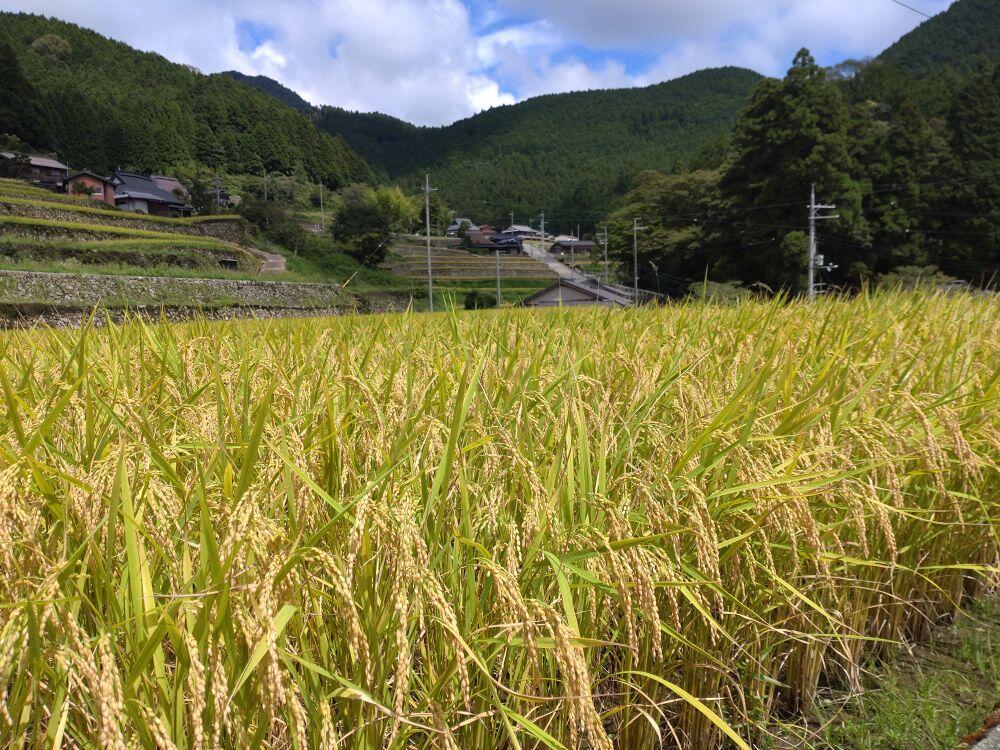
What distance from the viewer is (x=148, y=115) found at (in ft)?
211

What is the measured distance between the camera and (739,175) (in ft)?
121

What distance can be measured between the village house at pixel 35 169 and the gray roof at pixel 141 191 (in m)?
3.53

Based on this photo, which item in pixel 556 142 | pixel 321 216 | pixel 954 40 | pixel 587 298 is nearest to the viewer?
pixel 587 298

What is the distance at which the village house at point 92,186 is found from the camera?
42.4 m

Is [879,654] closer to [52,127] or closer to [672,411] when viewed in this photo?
[672,411]

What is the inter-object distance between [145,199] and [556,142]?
88.0 m

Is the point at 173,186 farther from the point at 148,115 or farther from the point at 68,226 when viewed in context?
the point at 68,226

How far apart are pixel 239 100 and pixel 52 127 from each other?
102ft

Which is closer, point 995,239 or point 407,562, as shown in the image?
point 407,562

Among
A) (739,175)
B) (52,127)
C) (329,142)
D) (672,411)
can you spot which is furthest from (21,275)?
(329,142)

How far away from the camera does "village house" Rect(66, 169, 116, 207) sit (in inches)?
1670

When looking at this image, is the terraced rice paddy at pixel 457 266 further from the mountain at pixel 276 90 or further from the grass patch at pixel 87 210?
the mountain at pixel 276 90

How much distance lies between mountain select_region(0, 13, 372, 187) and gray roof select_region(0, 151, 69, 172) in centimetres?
542

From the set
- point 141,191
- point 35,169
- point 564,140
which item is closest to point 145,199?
point 141,191
